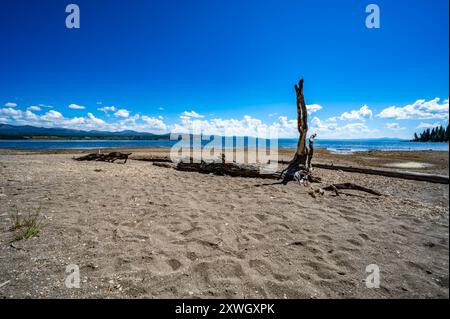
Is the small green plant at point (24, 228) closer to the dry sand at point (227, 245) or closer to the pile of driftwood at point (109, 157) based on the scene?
the dry sand at point (227, 245)

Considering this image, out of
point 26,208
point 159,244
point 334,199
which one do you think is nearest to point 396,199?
point 334,199

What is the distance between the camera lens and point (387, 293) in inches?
106

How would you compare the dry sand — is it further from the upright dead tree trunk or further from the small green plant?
the upright dead tree trunk

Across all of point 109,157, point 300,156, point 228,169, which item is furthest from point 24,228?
point 109,157

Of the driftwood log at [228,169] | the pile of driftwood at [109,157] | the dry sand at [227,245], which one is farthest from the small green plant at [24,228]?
the pile of driftwood at [109,157]

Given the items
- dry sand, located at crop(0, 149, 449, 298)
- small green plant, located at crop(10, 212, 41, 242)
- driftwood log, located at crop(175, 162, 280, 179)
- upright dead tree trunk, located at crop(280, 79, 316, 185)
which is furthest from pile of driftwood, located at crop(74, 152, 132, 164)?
small green plant, located at crop(10, 212, 41, 242)

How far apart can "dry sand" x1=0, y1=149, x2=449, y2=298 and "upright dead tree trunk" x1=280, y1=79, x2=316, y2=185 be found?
8.42ft

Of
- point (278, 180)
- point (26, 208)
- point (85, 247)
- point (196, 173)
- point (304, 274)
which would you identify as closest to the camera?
point (304, 274)

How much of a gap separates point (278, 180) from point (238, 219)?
4896 mm

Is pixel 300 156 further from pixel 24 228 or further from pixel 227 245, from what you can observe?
pixel 24 228

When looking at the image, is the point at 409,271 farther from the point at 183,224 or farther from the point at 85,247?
the point at 85,247

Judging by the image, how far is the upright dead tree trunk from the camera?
31.8 ft

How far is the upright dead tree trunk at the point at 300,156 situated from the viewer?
968 cm

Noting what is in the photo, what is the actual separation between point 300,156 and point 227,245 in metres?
7.68
